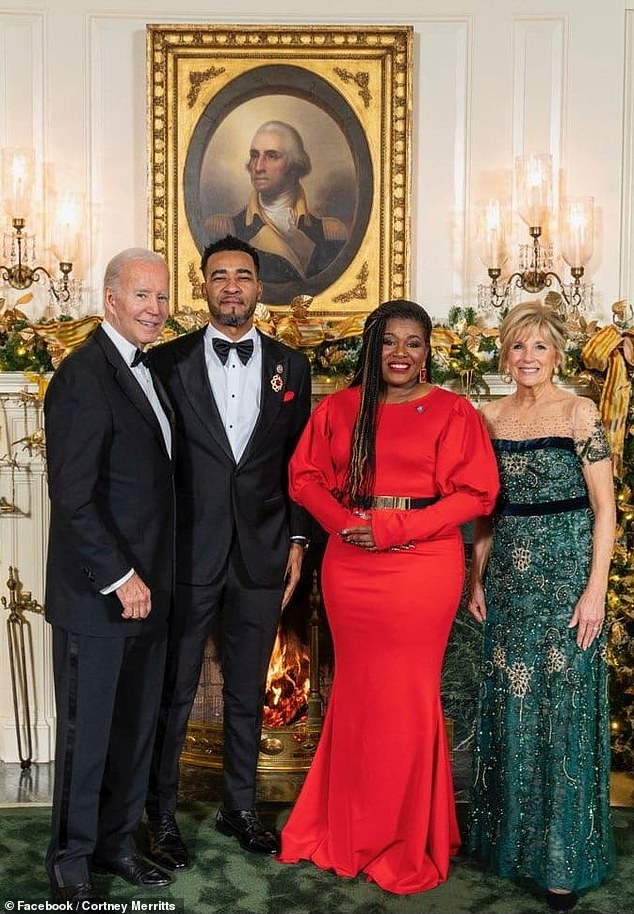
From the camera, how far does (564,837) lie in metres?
3.18

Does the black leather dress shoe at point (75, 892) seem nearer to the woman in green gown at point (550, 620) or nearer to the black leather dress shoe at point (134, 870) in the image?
the black leather dress shoe at point (134, 870)

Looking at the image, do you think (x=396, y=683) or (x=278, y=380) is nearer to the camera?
(x=396, y=683)

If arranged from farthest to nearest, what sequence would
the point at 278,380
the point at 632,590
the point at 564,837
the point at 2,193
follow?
the point at 2,193, the point at 632,590, the point at 278,380, the point at 564,837

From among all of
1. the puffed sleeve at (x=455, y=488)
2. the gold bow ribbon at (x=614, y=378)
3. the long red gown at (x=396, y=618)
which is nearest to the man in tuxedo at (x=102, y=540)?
the long red gown at (x=396, y=618)

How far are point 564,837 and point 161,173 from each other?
3122mm

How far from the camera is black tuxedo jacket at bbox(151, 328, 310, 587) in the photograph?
3383mm

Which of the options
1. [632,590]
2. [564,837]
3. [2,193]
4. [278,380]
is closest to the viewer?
[564,837]

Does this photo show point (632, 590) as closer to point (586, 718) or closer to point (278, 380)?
point (586, 718)

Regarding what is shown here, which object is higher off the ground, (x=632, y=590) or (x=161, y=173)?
(x=161, y=173)

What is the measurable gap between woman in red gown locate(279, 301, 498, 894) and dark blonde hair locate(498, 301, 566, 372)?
0.80 ft

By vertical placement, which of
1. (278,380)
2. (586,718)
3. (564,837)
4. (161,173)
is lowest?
(564,837)

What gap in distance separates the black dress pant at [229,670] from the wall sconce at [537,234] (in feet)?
6.13

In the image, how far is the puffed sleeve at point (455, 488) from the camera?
315 centimetres

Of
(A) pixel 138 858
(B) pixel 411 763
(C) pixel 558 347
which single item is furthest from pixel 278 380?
(A) pixel 138 858
